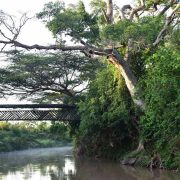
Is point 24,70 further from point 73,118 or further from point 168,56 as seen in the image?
point 168,56

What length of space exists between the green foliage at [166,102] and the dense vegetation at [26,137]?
35.0 metres

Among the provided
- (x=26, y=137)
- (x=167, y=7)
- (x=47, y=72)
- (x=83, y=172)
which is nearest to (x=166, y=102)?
(x=83, y=172)

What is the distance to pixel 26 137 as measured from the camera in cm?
6322

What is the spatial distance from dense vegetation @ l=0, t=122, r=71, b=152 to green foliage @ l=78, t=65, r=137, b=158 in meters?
26.7

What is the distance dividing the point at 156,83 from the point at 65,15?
6.63 metres

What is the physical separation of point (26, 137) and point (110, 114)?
41308 mm

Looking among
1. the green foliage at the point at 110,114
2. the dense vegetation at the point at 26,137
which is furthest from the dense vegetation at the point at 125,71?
the dense vegetation at the point at 26,137

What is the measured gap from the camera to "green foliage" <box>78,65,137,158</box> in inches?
936

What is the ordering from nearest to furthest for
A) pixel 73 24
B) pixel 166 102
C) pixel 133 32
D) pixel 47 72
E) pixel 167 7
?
1. pixel 166 102
2. pixel 133 32
3. pixel 73 24
4. pixel 167 7
5. pixel 47 72

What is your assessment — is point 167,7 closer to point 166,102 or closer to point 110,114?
point 110,114

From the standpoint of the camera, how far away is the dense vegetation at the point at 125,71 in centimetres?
1780

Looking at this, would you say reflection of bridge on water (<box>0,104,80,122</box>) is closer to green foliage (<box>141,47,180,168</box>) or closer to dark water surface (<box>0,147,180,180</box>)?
dark water surface (<box>0,147,180,180</box>)

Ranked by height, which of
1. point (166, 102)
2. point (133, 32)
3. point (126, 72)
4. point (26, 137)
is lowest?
point (26, 137)

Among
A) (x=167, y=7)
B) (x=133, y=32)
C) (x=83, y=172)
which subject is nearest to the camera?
(x=83, y=172)
